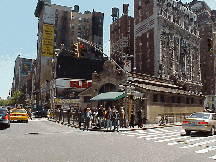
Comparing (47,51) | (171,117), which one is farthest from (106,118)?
(47,51)

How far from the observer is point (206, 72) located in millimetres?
104938

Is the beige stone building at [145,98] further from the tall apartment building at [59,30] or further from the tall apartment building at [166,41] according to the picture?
the tall apartment building at [59,30]

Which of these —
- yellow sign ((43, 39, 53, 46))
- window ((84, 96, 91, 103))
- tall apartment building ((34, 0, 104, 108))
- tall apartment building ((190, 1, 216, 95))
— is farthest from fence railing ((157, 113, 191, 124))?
tall apartment building ((190, 1, 216, 95))

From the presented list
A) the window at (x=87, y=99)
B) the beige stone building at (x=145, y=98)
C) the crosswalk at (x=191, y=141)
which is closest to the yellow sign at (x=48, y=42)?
the beige stone building at (x=145, y=98)

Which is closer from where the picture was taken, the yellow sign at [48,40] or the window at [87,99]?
the window at [87,99]

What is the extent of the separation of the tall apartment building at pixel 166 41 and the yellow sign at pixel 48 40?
32825 millimetres

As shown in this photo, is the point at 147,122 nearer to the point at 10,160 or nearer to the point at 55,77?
the point at 10,160

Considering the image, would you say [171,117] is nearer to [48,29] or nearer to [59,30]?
[48,29]

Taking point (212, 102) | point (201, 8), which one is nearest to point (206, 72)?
point (212, 102)

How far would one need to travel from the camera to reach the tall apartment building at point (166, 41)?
73.2 meters

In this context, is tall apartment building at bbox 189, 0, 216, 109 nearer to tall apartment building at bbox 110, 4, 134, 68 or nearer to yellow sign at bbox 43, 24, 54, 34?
tall apartment building at bbox 110, 4, 134, 68

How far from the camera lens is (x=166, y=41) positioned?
75.4m

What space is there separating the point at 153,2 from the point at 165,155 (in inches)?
2832

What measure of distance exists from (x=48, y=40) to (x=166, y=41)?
44.2m
